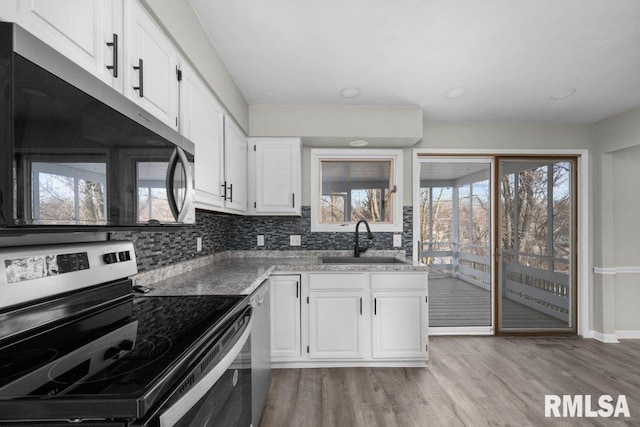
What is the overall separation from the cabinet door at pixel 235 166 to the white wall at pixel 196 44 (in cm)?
15

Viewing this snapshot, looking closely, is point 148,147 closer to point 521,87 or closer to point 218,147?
point 218,147

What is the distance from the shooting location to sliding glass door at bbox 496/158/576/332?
11.7 ft

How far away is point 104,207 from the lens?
0.86 metres

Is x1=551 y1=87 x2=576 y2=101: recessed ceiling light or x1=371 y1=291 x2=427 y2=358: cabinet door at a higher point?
x1=551 y1=87 x2=576 y2=101: recessed ceiling light

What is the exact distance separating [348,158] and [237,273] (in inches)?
Answer: 72.1

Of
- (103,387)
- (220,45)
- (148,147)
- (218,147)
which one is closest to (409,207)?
(218,147)

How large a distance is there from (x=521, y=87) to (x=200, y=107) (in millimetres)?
2594

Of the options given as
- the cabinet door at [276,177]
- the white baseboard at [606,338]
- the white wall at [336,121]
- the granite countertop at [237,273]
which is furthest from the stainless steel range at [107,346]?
the white baseboard at [606,338]

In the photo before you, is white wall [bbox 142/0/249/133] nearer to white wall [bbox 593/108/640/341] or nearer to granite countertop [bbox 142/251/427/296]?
granite countertop [bbox 142/251/427/296]

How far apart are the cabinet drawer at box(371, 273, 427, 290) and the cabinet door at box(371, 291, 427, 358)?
0.05 meters

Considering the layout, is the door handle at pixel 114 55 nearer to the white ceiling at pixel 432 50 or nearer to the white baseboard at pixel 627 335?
the white ceiling at pixel 432 50

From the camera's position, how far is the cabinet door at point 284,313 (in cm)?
266

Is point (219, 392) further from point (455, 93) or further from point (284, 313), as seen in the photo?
point (455, 93)

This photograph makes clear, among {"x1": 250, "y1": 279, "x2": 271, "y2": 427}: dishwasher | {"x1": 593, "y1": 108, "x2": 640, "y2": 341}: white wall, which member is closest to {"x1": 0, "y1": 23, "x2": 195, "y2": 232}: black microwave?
{"x1": 250, "y1": 279, "x2": 271, "y2": 427}: dishwasher
